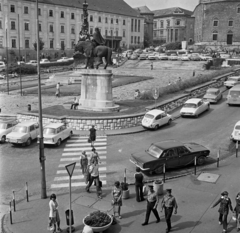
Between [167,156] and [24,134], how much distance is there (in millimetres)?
10019

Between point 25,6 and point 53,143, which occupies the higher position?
point 25,6

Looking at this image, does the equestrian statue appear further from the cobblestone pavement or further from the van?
the van

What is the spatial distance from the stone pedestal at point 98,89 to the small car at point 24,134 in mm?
6918

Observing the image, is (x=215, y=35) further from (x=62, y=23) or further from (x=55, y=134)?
(x=55, y=134)

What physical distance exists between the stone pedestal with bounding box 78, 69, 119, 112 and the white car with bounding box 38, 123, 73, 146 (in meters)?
6.42

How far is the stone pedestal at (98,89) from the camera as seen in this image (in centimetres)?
2883

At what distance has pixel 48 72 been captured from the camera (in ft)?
239

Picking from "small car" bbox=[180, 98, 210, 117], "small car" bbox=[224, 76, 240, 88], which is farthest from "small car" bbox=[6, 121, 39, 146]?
"small car" bbox=[224, 76, 240, 88]

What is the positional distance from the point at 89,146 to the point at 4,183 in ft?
23.5

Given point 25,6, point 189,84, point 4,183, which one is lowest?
point 4,183

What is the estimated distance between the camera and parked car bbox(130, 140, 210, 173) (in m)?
16.6

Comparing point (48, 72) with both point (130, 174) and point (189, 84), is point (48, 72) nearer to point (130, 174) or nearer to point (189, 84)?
point (189, 84)

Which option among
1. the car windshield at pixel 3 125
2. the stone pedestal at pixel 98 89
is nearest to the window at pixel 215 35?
the stone pedestal at pixel 98 89

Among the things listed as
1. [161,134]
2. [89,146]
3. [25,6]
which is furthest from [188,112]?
[25,6]
